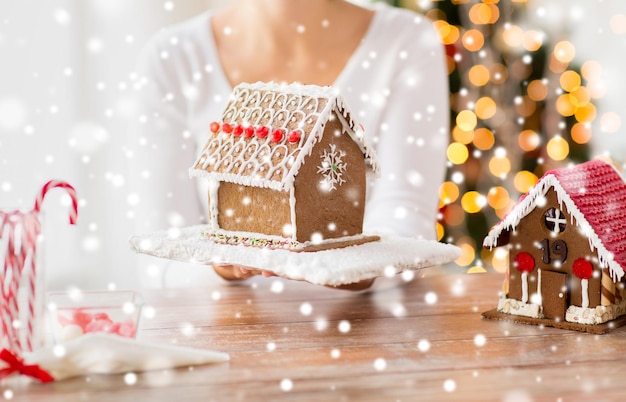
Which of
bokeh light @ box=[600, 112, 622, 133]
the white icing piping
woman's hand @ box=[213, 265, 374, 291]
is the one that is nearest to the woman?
woman's hand @ box=[213, 265, 374, 291]

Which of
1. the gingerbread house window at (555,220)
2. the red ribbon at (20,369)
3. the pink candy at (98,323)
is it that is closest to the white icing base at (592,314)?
the gingerbread house window at (555,220)

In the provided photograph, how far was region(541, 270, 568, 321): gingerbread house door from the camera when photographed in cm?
125

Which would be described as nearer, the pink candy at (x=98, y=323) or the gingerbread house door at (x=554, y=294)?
the pink candy at (x=98, y=323)

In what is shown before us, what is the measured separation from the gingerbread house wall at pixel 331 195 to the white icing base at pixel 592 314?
0.41 meters

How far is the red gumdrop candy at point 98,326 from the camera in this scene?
3.57 ft

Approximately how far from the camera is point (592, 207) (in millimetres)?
1240

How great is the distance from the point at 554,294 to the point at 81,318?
0.74 m

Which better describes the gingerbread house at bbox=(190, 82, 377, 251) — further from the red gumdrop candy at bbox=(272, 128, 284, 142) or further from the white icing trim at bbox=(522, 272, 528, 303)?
the white icing trim at bbox=(522, 272, 528, 303)

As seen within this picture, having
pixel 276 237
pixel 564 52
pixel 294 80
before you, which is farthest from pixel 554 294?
pixel 564 52

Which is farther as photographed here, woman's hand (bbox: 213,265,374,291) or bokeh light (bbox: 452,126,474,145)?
bokeh light (bbox: 452,126,474,145)

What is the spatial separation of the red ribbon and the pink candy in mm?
89

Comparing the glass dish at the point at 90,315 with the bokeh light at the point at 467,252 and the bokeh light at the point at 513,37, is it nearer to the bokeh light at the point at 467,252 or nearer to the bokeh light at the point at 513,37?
the bokeh light at the point at 467,252

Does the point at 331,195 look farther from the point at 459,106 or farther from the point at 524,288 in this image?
the point at 459,106

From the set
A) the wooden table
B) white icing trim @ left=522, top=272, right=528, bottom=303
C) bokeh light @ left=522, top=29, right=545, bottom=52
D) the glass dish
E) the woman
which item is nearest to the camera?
the wooden table
